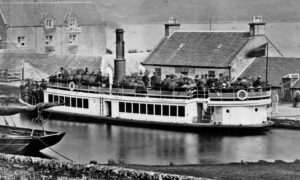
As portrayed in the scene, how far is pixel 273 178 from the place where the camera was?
30.9 m

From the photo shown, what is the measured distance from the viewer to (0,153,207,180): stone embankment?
24531 mm

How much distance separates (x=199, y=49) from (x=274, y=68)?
6.17m

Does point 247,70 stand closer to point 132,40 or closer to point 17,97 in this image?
point 17,97

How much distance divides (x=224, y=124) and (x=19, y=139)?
1200cm

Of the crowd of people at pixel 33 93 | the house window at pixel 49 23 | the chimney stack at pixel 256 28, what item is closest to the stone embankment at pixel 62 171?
the crowd of people at pixel 33 93

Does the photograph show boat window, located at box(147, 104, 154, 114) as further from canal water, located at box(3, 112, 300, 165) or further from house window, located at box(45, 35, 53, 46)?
house window, located at box(45, 35, 53, 46)

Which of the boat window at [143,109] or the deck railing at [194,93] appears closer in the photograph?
the deck railing at [194,93]

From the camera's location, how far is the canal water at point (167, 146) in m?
38.4

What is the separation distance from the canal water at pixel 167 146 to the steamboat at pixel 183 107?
776mm

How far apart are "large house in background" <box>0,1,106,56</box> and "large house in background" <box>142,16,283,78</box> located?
19.4 m

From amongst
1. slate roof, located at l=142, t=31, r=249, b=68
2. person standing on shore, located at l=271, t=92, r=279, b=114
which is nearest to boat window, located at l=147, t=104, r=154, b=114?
person standing on shore, located at l=271, t=92, r=279, b=114

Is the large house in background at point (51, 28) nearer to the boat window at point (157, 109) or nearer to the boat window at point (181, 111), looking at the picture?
the boat window at point (157, 109)

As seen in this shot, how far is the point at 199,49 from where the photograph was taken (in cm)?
5859

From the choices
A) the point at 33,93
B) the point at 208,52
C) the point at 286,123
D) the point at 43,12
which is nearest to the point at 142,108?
the point at 286,123
